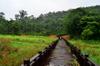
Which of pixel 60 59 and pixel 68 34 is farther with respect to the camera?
pixel 68 34

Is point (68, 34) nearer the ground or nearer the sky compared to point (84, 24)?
nearer the ground

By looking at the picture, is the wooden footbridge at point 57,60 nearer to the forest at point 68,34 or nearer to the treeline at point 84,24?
the forest at point 68,34

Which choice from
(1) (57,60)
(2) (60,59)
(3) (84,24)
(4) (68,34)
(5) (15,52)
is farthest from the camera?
(4) (68,34)

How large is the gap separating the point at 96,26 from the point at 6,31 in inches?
2004

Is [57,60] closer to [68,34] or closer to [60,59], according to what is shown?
[60,59]

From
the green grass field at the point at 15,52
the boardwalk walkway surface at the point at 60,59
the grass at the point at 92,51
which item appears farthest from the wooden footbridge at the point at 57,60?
the green grass field at the point at 15,52

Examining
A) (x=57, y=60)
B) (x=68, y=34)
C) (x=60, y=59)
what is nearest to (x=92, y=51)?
(x=60, y=59)

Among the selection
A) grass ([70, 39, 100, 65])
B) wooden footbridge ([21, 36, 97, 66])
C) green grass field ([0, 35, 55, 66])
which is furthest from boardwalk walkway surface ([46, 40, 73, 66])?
green grass field ([0, 35, 55, 66])

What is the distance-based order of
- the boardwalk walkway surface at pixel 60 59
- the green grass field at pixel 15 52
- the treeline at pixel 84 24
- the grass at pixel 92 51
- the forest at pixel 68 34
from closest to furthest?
the boardwalk walkway surface at pixel 60 59 < the green grass field at pixel 15 52 < the grass at pixel 92 51 < the forest at pixel 68 34 < the treeline at pixel 84 24

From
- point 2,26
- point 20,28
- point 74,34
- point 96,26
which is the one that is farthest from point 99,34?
point 20,28

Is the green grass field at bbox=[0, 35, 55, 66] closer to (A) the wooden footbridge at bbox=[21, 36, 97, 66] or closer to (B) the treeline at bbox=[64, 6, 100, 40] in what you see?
(A) the wooden footbridge at bbox=[21, 36, 97, 66]

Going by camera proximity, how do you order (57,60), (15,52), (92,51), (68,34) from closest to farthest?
(57,60) < (15,52) < (92,51) < (68,34)

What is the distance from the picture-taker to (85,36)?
5947 cm

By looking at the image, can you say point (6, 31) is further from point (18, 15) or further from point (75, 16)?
point (18, 15)
